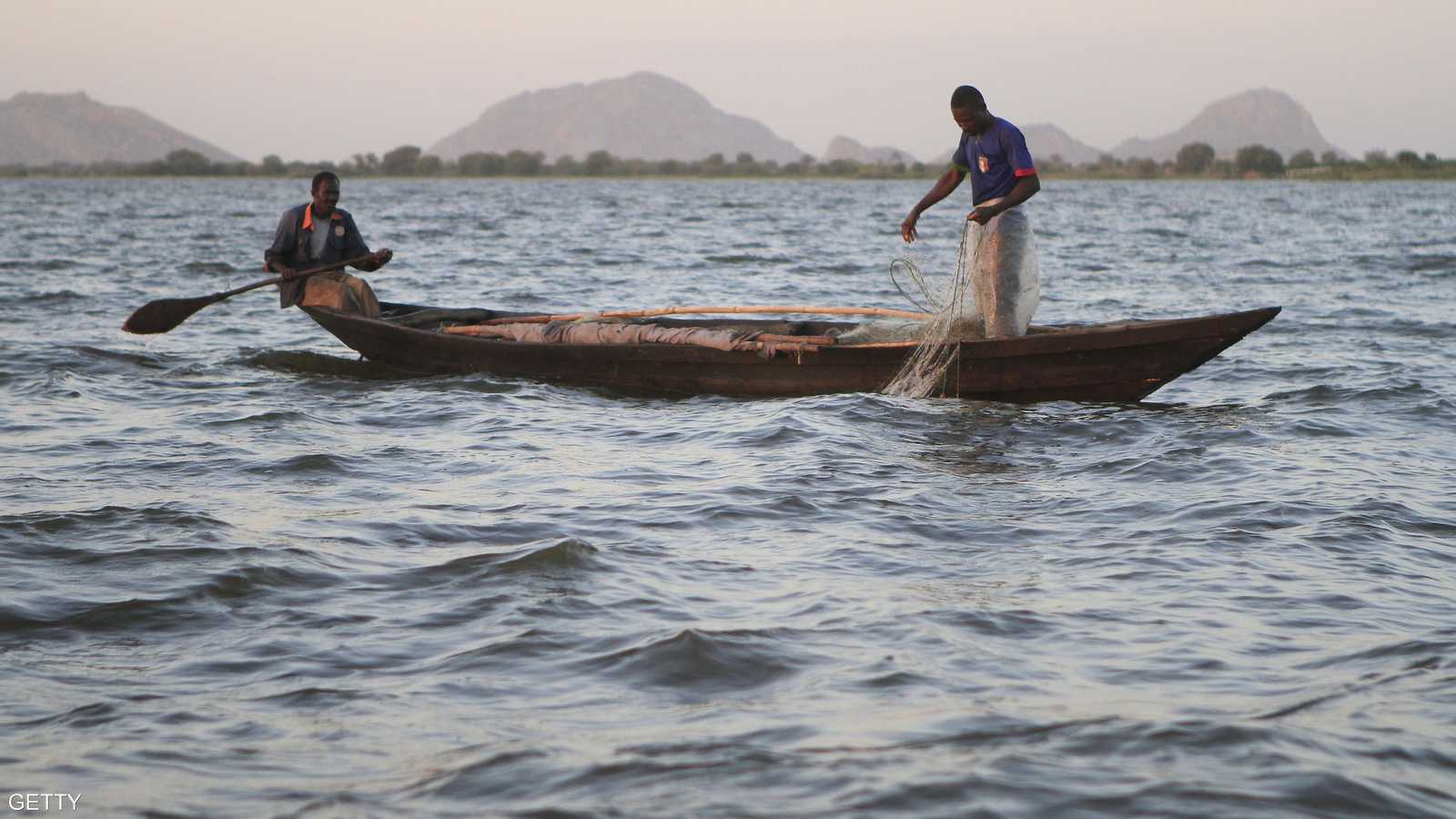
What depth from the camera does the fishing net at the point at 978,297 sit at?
9.93 meters

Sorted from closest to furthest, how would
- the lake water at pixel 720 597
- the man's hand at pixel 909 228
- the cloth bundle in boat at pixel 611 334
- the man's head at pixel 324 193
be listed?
the lake water at pixel 720 597 < the man's hand at pixel 909 228 < the cloth bundle in boat at pixel 611 334 < the man's head at pixel 324 193

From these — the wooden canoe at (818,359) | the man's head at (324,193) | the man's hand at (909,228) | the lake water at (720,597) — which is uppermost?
the man's head at (324,193)

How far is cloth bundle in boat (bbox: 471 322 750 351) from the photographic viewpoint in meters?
11.3

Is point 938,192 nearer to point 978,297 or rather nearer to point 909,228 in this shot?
point 909,228

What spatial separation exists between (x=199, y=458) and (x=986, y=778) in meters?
6.55

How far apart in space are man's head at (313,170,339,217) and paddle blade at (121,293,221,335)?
1736mm

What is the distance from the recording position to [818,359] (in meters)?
10.8

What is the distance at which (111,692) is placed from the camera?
16.3 ft

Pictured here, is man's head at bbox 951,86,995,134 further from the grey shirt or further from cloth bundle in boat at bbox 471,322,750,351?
the grey shirt

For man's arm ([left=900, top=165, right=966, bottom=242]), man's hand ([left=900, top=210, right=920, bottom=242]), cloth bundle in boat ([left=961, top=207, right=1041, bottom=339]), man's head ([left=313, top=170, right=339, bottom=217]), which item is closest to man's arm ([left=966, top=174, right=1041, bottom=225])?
cloth bundle in boat ([left=961, top=207, right=1041, bottom=339])

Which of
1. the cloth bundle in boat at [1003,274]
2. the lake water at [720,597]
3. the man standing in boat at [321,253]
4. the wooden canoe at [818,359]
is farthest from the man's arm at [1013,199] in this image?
the man standing in boat at [321,253]

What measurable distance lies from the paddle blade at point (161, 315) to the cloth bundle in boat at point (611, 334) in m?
3.36

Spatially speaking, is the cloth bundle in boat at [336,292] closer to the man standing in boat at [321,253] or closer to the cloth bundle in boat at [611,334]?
the man standing in boat at [321,253]

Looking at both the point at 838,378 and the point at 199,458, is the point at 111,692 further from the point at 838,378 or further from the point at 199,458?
the point at 838,378
